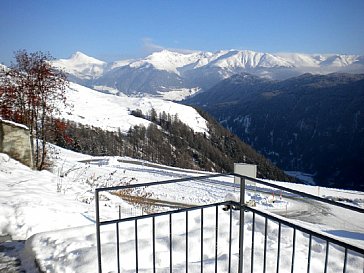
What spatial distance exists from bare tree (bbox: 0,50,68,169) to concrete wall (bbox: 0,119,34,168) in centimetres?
110

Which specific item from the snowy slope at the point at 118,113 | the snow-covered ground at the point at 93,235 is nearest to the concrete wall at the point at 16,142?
the snow-covered ground at the point at 93,235

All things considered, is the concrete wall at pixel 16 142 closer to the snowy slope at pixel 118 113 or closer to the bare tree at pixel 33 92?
the bare tree at pixel 33 92

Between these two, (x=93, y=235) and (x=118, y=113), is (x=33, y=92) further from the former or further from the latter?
(x=118, y=113)

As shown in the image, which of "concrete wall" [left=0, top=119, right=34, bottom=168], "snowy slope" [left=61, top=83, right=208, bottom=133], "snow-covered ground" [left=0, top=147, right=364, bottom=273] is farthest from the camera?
"snowy slope" [left=61, top=83, right=208, bottom=133]

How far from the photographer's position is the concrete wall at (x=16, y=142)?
929 centimetres

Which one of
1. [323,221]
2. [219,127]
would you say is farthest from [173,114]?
[323,221]

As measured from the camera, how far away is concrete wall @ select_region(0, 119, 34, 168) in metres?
9.29

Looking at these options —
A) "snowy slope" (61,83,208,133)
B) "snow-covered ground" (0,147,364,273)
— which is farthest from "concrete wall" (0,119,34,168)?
"snowy slope" (61,83,208,133)

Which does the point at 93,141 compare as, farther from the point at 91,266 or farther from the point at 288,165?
the point at 288,165

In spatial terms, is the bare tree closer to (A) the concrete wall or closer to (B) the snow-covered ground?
(A) the concrete wall

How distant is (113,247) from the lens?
14.7 ft

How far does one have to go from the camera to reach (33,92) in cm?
1032

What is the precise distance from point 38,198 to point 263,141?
186419mm

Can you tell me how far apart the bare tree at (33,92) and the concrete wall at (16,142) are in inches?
43.1
